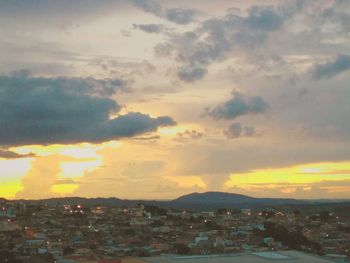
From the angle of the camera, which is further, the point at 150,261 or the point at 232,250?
the point at 232,250

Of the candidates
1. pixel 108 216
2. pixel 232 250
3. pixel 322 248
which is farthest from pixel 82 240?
pixel 108 216

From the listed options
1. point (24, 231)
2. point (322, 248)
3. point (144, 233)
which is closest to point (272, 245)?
point (322, 248)

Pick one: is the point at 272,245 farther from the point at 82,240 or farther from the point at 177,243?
the point at 82,240

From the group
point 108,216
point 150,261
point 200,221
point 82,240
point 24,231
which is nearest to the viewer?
point 150,261

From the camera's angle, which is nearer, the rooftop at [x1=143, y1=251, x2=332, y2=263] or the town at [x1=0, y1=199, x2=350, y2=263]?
the rooftop at [x1=143, y1=251, x2=332, y2=263]

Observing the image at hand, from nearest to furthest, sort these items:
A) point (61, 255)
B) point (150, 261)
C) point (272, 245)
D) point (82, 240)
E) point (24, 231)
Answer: point (150, 261) → point (61, 255) → point (272, 245) → point (82, 240) → point (24, 231)

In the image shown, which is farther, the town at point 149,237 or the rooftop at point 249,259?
the town at point 149,237

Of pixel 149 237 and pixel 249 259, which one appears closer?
pixel 249 259

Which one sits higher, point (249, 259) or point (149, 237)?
point (149, 237)
